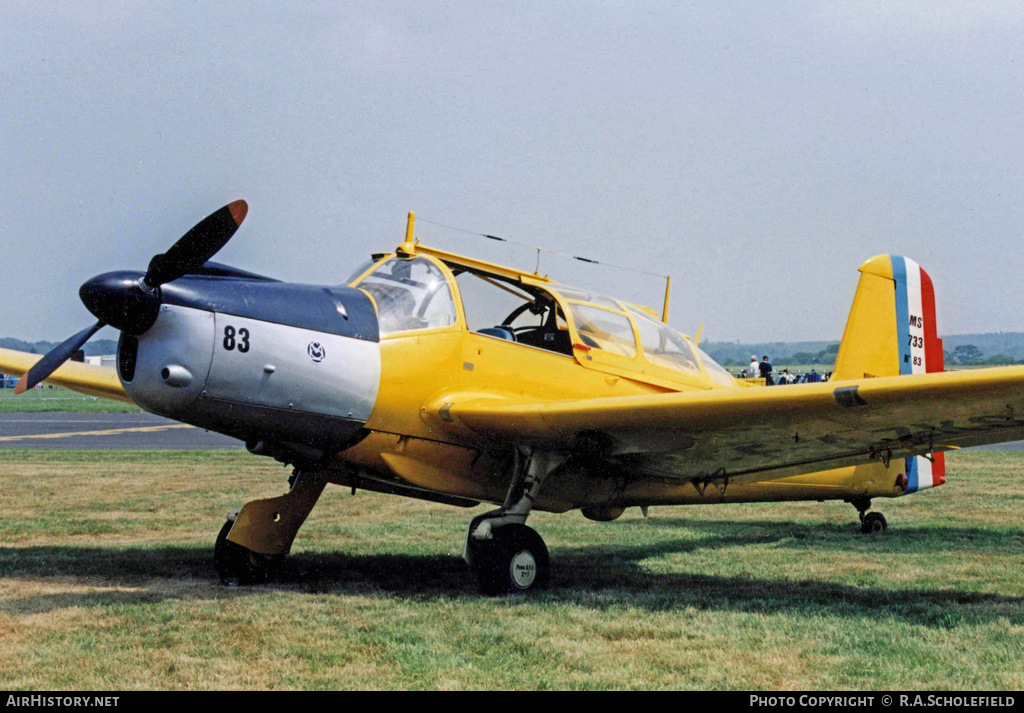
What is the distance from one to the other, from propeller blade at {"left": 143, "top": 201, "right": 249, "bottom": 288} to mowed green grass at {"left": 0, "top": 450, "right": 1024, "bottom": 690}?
2.13 metres

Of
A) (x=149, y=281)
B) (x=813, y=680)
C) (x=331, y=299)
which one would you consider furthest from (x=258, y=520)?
(x=813, y=680)

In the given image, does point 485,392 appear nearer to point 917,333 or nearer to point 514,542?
point 514,542

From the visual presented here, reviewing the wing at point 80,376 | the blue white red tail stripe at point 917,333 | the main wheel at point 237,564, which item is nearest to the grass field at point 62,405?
the wing at point 80,376

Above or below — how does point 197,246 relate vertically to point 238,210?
below

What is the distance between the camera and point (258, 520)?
24.8ft

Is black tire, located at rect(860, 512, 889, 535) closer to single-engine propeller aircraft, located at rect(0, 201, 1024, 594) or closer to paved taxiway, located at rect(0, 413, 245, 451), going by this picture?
single-engine propeller aircraft, located at rect(0, 201, 1024, 594)

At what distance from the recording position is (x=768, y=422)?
21.7 ft

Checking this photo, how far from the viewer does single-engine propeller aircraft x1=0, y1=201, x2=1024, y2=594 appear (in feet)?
19.8

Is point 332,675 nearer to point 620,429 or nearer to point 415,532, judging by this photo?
point 620,429

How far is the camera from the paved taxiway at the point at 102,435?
77.1ft

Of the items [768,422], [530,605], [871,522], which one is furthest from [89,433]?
[768,422]

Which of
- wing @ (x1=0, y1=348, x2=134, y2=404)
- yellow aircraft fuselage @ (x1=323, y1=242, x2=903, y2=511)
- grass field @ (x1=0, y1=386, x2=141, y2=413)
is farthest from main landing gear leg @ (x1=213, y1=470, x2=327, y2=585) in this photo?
grass field @ (x1=0, y1=386, x2=141, y2=413)

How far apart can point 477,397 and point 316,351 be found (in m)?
1.42

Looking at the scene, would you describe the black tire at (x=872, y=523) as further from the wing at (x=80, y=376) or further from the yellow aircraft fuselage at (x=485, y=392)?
the wing at (x=80, y=376)
